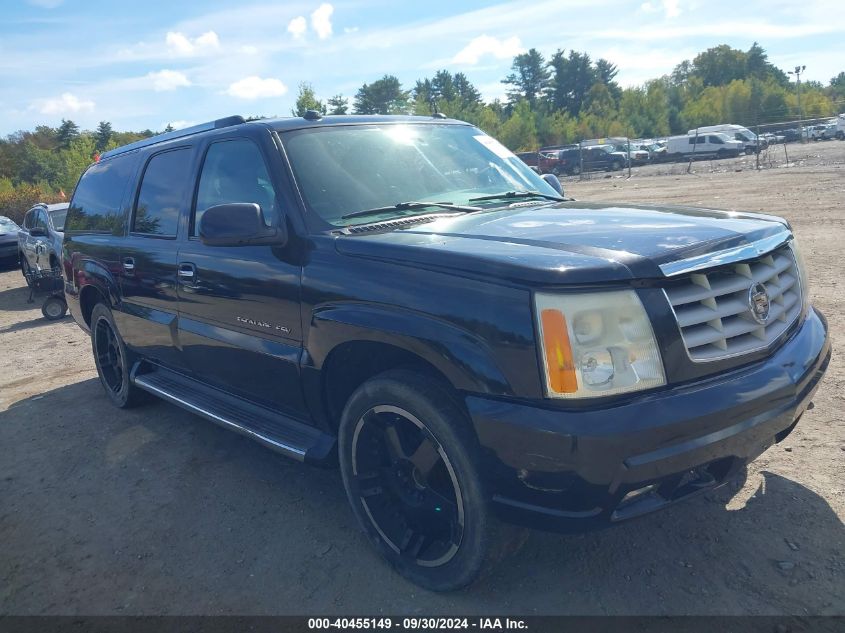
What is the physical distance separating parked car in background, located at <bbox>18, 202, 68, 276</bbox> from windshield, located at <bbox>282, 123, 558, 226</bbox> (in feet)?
29.9

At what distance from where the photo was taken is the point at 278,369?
3477 millimetres

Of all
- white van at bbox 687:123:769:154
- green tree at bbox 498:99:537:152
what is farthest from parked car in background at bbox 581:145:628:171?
green tree at bbox 498:99:537:152

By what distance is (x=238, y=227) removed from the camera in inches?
126

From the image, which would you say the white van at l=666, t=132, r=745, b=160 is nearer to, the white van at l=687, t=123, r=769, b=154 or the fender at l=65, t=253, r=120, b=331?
the white van at l=687, t=123, r=769, b=154

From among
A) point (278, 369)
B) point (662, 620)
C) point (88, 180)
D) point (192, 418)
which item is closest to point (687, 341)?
point (662, 620)

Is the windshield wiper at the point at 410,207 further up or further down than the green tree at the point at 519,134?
further down

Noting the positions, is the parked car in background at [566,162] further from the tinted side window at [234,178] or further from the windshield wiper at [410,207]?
the windshield wiper at [410,207]

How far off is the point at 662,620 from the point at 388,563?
1.14 meters

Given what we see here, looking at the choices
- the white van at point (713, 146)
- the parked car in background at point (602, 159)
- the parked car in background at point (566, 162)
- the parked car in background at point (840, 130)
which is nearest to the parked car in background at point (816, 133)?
the parked car in background at point (840, 130)

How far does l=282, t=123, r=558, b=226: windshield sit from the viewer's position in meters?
3.45

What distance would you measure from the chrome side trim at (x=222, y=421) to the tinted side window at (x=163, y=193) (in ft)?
3.42

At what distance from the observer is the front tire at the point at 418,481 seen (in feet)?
8.53

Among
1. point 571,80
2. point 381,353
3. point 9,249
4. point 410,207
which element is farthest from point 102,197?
point 571,80

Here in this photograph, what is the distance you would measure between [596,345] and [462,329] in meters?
0.47
